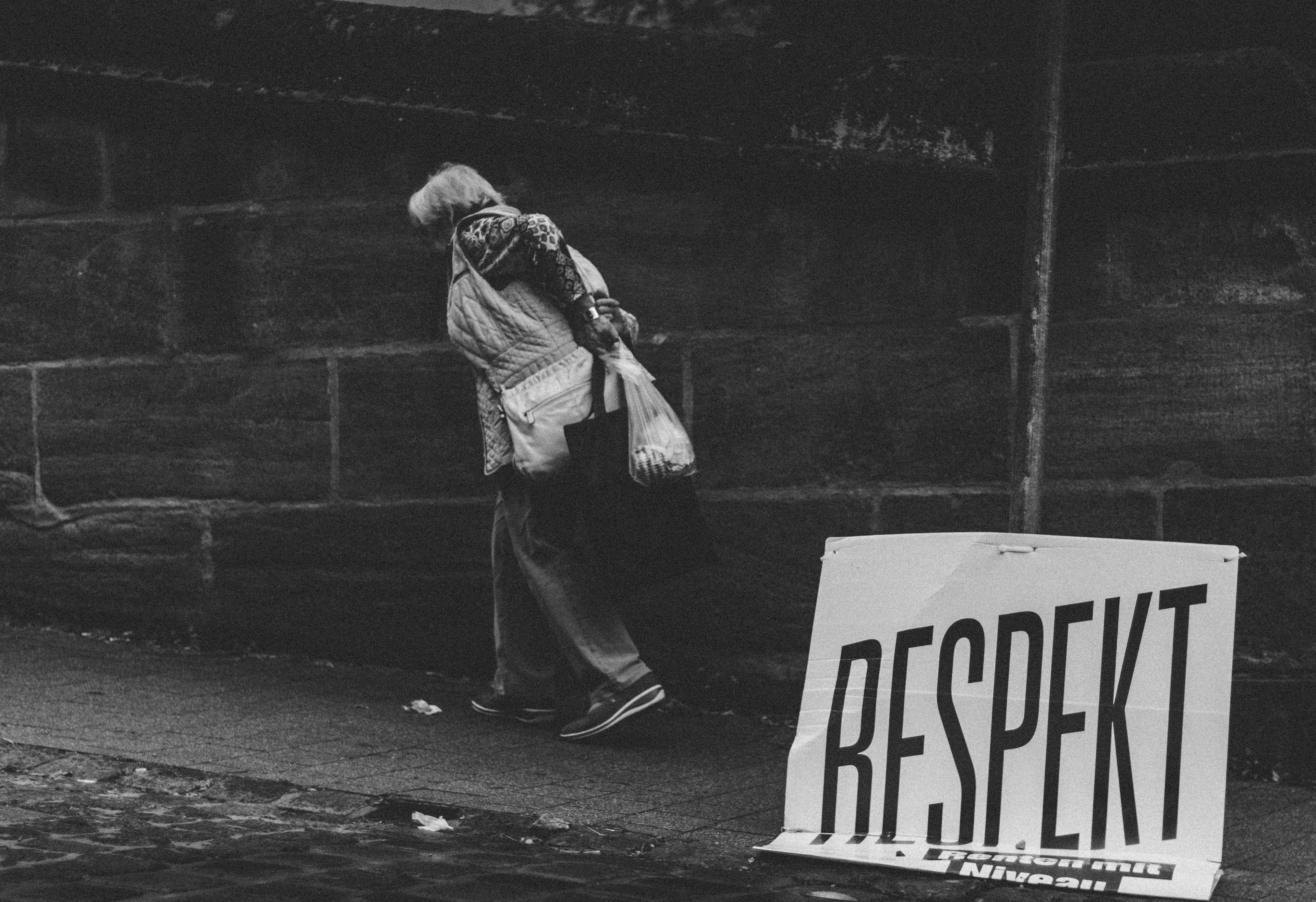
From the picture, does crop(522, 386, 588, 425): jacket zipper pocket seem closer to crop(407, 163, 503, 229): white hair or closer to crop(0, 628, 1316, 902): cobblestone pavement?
crop(407, 163, 503, 229): white hair

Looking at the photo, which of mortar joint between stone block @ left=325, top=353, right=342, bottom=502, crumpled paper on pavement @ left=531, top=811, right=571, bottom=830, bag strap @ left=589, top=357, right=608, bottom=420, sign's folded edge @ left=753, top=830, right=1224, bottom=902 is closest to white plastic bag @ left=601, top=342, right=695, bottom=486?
bag strap @ left=589, top=357, right=608, bottom=420

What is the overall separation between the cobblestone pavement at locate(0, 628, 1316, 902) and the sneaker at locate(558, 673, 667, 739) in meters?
0.08

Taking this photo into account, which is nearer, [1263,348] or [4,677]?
[1263,348]

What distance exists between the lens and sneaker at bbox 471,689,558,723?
579cm

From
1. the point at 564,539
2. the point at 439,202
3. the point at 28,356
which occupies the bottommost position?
the point at 564,539

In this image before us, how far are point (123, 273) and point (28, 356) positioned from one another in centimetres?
51

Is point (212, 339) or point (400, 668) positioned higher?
point (212, 339)

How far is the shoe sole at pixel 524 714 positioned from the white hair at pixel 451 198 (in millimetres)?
1509

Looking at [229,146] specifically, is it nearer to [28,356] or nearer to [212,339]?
[212,339]

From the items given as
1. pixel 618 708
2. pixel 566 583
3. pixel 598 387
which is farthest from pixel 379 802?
pixel 598 387

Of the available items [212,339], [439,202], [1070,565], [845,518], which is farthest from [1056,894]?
[212,339]

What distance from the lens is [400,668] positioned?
253 inches

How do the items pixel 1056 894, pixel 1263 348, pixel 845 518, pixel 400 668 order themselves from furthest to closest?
pixel 400 668, pixel 845 518, pixel 1263 348, pixel 1056 894

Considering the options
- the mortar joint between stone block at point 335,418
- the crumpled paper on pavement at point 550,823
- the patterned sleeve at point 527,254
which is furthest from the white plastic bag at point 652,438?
the mortar joint between stone block at point 335,418
